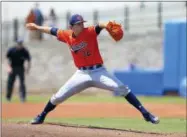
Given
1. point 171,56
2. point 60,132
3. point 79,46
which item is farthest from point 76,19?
point 171,56

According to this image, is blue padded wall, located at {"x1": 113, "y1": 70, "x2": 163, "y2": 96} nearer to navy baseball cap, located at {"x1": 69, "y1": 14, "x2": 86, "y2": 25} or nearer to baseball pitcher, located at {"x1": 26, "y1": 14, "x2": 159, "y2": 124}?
baseball pitcher, located at {"x1": 26, "y1": 14, "x2": 159, "y2": 124}

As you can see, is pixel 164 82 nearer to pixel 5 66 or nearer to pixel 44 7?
pixel 44 7

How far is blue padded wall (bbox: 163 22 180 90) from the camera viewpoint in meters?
21.9

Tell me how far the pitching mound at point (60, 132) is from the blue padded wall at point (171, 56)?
13090 millimetres

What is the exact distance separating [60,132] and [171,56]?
14237 mm

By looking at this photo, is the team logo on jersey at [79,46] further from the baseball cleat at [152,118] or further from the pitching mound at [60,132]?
the baseball cleat at [152,118]

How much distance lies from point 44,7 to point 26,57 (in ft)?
23.3

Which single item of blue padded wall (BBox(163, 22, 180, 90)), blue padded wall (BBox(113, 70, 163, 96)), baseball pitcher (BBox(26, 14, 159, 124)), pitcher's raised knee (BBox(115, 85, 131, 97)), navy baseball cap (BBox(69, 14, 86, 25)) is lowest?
blue padded wall (BBox(113, 70, 163, 96))

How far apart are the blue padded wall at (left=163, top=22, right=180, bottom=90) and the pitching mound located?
13090 mm

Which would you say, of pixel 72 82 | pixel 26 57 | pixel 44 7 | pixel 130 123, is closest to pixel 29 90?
pixel 44 7

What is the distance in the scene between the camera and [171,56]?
874 inches

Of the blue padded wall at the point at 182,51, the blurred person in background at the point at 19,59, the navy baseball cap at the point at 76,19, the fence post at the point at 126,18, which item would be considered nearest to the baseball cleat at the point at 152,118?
the navy baseball cap at the point at 76,19

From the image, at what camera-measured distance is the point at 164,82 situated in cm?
2205

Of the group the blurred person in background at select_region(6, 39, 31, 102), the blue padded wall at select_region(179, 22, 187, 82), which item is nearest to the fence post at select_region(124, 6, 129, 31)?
the blue padded wall at select_region(179, 22, 187, 82)
